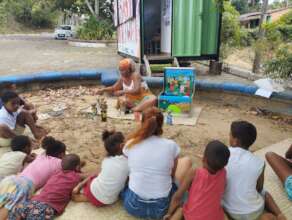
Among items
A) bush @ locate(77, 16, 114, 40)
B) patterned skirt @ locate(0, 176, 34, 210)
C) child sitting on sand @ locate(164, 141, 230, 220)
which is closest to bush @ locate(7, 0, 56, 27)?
bush @ locate(77, 16, 114, 40)

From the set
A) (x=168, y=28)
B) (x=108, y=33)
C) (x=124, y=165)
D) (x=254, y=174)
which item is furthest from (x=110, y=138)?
(x=108, y=33)

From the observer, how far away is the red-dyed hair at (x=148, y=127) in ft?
8.38

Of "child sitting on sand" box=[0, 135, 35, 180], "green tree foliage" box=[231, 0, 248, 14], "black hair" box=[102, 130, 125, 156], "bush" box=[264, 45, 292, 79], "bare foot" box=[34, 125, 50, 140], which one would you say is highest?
"green tree foliage" box=[231, 0, 248, 14]

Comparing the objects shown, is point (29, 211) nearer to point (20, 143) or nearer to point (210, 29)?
point (20, 143)

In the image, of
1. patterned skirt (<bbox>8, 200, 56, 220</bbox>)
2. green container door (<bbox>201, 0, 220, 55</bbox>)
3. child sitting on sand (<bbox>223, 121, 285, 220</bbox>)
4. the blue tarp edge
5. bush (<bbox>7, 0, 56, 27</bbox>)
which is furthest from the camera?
bush (<bbox>7, 0, 56, 27</bbox>)

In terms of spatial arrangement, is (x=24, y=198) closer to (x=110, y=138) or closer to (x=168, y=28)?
(x=110, y=138)

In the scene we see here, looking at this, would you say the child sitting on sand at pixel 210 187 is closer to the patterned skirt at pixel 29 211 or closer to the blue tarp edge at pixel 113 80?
the patterned skirt at pixel 29 211

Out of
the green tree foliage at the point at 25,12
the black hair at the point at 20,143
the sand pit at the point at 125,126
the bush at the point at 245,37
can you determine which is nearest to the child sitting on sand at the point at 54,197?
the black hair at the point at 20,143

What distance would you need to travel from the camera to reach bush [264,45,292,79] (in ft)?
17.9

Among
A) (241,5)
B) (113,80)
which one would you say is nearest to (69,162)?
(113,80)

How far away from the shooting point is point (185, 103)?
5434 millimetres

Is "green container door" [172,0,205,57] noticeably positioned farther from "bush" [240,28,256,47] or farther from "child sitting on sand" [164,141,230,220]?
"child sitting on sand" [164,141,230,220]

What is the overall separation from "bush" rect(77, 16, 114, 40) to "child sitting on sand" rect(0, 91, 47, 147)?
14.7 metres

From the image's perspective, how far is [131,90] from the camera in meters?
5.20
